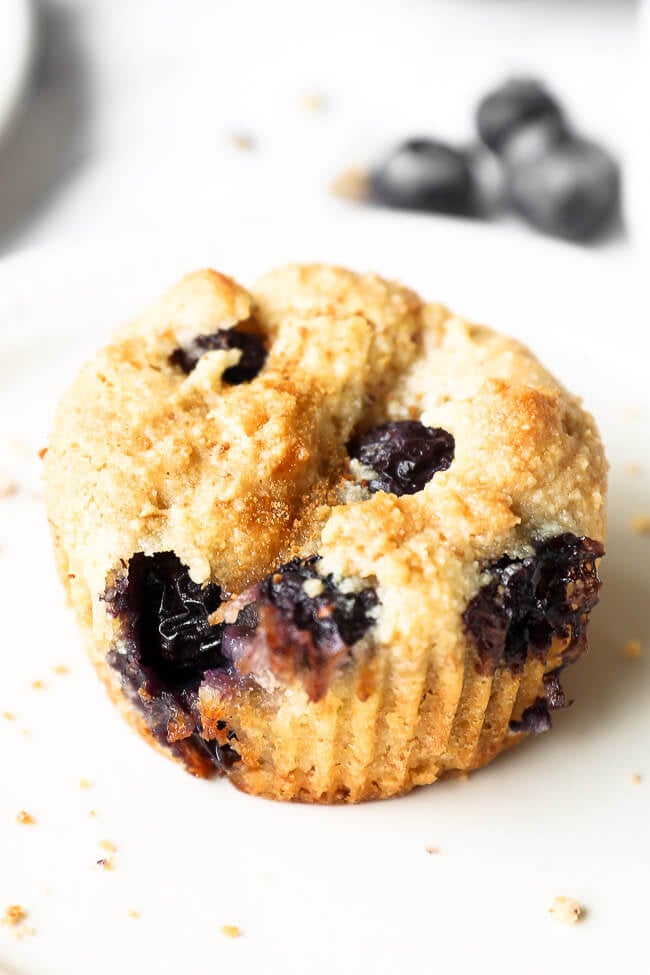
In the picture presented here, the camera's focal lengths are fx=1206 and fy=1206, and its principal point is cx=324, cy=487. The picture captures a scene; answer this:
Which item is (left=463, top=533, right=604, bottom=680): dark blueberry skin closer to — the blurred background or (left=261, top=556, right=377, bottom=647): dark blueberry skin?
(left=261, top=556, right=377, bottom=647): dark blueberry skin

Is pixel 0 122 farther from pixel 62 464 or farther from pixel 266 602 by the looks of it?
pixel 266 602

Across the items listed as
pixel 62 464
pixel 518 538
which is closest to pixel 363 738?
pixel 518 538

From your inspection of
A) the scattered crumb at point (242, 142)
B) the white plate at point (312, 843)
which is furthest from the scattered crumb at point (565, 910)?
the scattered crumb at point (242, 142)

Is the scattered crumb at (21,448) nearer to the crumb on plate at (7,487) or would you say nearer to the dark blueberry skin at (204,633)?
the crumb on plate at (7,487)

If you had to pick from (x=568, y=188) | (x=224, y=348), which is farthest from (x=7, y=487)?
(x=568, y=188)

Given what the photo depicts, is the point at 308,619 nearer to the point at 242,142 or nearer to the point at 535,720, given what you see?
the point at 535,720
